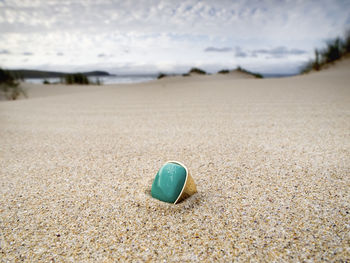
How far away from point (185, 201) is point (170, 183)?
138mm

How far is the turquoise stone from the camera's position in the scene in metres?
1.19

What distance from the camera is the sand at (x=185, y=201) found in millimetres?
930

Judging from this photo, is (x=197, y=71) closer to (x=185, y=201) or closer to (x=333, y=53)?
(x=333, y=53)

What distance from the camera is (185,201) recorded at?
122 centimetres

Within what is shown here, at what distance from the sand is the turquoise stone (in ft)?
0.18

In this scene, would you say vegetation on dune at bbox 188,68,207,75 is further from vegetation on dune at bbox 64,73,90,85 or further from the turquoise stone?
the turquoise stone

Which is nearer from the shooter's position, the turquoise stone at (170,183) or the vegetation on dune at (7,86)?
the turquoise stone at (170,183)

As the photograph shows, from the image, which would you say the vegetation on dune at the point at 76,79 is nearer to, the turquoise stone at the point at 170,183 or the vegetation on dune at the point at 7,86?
the vegetation on dune at the point at 7,86

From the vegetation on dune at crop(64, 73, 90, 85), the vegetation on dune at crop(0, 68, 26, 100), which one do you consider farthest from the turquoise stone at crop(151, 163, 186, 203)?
the vegetation on dune at crop(64, 73, 90, 85)

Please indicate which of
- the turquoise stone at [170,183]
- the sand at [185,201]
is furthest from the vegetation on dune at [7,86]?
the turquoise stone at [170,183]

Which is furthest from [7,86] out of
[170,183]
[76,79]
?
[170,183]

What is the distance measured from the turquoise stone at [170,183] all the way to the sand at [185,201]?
5 cm

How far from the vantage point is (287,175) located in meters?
1.48

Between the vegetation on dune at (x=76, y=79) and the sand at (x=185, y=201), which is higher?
the vegetation on dune at (x=76, y=79)
